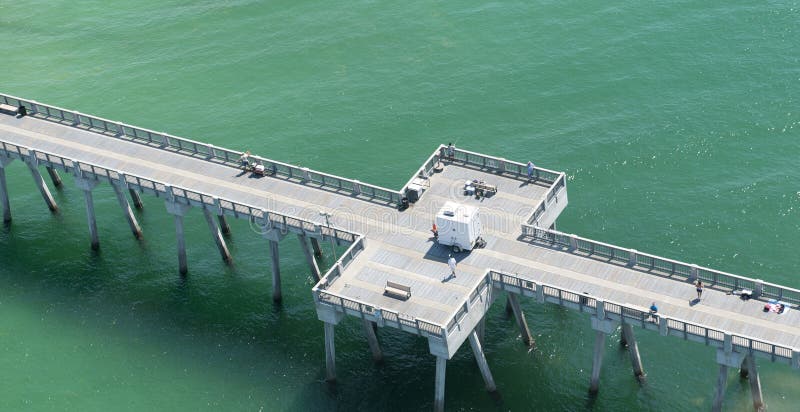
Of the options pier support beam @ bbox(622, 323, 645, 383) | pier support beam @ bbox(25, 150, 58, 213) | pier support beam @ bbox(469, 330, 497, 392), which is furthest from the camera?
pier support beam @ bbox(25, 150, 58, 213)

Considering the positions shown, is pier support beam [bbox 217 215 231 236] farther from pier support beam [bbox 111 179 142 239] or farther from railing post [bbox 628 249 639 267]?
railing post [bbox 628 249 639 267]

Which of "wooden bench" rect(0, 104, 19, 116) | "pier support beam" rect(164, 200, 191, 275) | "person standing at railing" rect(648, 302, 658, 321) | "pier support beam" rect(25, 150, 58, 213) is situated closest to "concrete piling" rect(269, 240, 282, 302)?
"pier support beam" rect(164, 200, 191, 275)

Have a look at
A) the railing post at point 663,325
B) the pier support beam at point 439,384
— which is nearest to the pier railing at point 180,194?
the pier support beam at point 439,384

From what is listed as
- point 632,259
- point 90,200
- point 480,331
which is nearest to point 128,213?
point 90,200

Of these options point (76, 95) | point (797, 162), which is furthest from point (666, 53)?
point (76, 95)

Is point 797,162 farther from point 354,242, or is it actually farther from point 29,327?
point 29,327

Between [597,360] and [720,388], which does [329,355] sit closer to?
[597,360]
